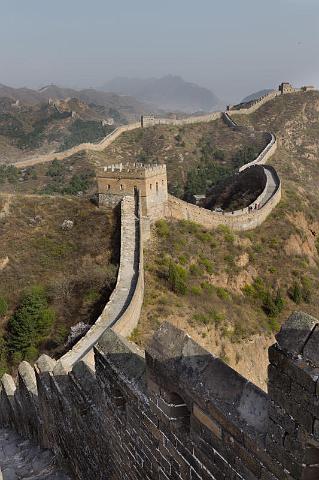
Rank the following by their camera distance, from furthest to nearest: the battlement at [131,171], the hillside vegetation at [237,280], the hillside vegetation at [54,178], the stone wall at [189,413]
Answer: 1. the hillside vegetation at [54,178]
2. the battlement at [131,171]
3. the hillside vegetation at [237,280]
4. the stone wall at [189,413]

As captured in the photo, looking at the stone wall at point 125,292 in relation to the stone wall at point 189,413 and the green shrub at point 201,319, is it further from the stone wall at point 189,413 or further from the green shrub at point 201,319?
the stone wall at point 189,413

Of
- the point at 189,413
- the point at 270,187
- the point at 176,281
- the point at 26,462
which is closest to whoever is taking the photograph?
the point at 189,413

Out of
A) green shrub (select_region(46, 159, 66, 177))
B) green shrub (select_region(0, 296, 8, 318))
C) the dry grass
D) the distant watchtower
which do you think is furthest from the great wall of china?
the dry grass

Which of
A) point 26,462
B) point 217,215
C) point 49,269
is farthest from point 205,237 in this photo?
point 26,462

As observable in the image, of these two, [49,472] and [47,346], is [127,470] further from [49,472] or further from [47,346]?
[47,346]

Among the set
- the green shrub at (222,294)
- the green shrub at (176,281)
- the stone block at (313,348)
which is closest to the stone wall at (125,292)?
the green shrub at (176,281)

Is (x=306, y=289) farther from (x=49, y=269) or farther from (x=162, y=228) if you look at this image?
(x=49, y=269)

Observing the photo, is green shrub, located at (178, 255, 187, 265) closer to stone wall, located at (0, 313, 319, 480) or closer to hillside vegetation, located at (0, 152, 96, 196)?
stone wall, located at (0, 313, 319, 480)
